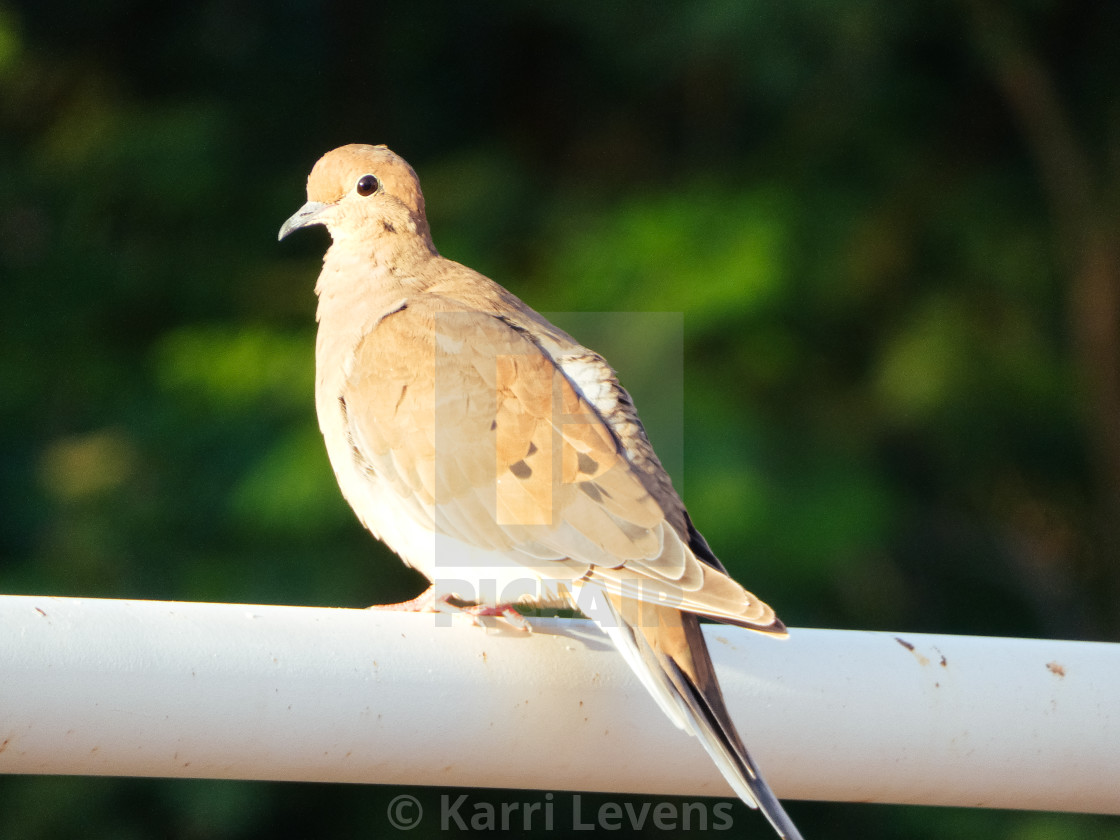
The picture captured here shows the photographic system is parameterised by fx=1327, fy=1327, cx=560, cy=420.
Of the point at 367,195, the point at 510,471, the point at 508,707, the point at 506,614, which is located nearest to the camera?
the point at 508,707

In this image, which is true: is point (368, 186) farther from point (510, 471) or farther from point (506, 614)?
point (506, 614)

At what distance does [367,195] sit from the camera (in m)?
1.94

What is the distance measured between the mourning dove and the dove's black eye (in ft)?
0.50

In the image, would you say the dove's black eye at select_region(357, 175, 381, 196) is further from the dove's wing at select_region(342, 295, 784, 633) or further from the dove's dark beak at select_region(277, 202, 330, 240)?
the dove's wing at select_region(342, 295, 784, 633)

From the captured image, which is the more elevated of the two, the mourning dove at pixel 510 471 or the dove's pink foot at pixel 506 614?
the mourning dove at pixel 510 471

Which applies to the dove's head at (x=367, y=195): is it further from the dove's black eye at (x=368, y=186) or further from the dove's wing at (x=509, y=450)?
the dove's wing at (x=509, y=450)

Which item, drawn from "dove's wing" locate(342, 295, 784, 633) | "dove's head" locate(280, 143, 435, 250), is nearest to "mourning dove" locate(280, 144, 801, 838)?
"dove's wing" locate(342, 295, 784, 633)

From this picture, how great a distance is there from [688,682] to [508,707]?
0.57 feet

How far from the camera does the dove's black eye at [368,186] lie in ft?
6.35

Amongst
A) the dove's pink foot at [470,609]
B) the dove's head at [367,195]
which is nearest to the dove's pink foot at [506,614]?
the dove's pink foot at [470,609]

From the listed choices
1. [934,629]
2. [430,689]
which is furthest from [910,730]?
[934,629]

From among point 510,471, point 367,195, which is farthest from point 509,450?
point 367,195

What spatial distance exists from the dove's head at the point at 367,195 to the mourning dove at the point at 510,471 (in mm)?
108

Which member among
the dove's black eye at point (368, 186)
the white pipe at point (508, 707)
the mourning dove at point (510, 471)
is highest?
the dove's black eye at point (368, 186)
